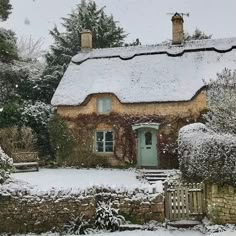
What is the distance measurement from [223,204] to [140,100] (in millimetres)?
10495

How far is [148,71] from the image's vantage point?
23.2 meters

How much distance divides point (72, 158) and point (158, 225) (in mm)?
11058

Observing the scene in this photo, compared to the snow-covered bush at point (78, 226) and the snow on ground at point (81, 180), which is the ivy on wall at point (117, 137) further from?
the snow-covered bush at point (78, 226)

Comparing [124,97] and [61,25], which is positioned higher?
[61,25]

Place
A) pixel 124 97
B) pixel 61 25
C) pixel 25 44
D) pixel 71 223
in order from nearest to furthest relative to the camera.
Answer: pixel 71 223
pixel 124 97
pixel 61 25
pixel 25 44

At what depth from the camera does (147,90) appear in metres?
21.8

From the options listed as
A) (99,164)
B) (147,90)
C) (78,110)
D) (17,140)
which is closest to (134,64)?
(147,90)

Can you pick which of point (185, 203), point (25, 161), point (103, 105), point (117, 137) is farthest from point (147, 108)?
point (185, 203)

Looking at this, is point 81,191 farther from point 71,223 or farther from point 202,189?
point 202,189

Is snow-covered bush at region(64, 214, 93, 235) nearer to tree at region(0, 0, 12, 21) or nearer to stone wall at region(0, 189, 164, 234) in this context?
stone wall at region(0, 189, 164, 234)

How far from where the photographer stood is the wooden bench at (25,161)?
19938 mm

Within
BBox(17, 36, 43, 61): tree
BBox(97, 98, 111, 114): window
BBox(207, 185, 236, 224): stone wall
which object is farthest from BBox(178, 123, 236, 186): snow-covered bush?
BBox(17, 36, 43, 61): tree

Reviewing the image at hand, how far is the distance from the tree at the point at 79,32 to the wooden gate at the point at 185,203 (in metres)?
21.4

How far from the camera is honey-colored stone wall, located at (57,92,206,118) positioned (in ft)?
69.0
